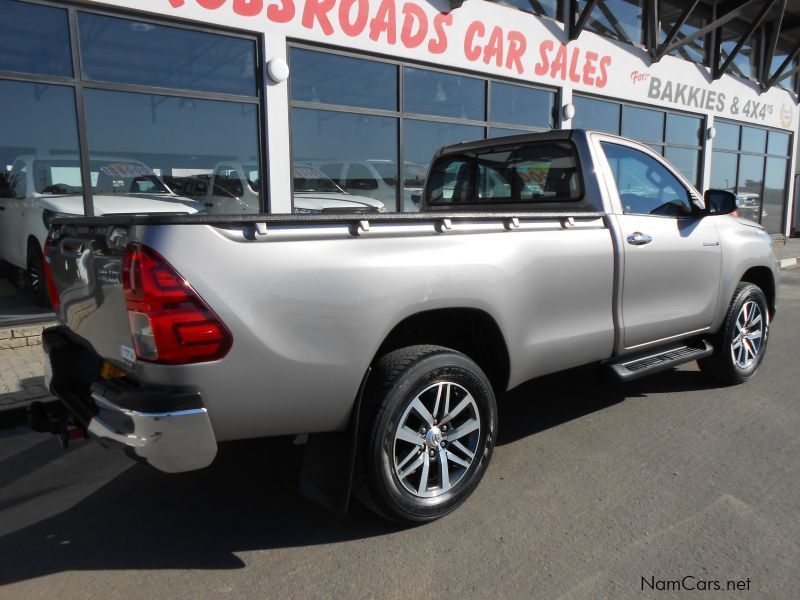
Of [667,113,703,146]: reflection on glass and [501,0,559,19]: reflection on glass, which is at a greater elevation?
[501,0,559,19]: reflection on glass

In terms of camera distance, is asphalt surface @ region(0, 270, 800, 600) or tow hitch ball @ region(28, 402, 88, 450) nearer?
asphalt surface @ region(0, 270, 800, 600)

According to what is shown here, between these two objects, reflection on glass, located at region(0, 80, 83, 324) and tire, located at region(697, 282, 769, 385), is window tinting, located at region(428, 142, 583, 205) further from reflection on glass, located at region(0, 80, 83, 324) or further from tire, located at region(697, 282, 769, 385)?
reflection on glass, located at region(0, 80, 83, 324)

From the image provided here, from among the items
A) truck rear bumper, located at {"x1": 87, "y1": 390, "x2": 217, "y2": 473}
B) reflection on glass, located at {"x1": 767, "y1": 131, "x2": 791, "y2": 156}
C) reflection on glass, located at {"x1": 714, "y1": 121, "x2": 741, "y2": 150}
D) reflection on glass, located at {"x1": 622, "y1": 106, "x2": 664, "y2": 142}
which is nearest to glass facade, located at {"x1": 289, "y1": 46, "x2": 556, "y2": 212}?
reflection on glass, located at {"x1": 622, "y1": 106, "x2": 664, "y2": 142}

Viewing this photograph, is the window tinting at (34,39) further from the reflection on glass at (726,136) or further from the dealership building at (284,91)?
the reflection on glass at (726,136)

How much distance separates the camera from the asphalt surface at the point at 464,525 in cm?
227

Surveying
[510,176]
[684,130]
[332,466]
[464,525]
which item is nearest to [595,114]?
[684,130]

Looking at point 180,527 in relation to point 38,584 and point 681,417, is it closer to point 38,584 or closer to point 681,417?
point 38,584

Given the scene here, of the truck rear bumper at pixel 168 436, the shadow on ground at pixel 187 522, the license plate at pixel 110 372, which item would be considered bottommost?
the shadow on ground at pixel 187 522

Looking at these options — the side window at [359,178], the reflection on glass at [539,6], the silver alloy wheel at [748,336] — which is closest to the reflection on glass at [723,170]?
the reflection on glass at [539,6]

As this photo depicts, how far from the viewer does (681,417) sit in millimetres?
3896

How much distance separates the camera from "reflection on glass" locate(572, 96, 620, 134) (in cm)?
1116

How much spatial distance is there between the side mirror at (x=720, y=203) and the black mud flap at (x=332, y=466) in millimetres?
2795

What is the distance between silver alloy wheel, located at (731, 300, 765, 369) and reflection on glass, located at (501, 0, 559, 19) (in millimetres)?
7107

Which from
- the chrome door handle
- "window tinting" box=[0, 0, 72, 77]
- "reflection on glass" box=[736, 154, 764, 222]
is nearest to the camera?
the chrome door handle
